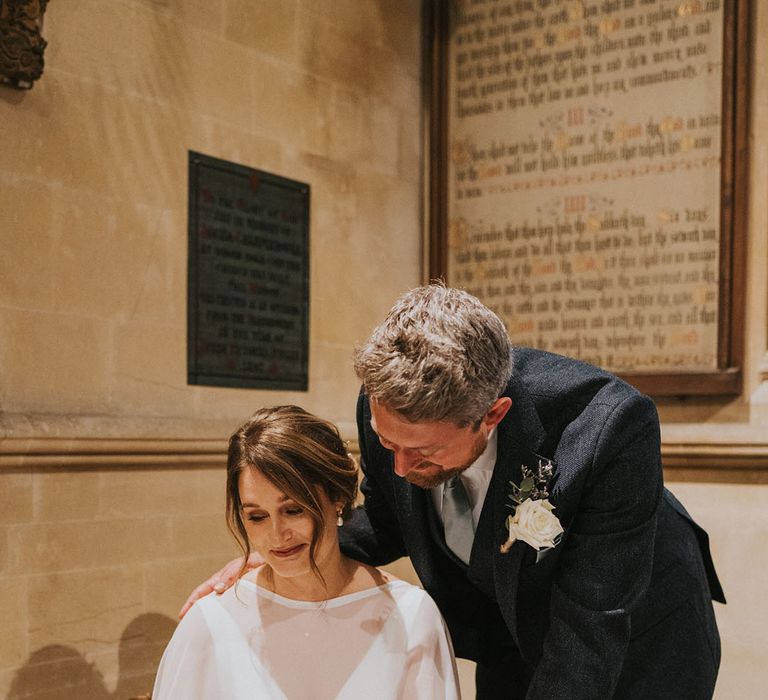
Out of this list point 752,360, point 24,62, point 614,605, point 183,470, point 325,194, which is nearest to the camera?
point 614,605

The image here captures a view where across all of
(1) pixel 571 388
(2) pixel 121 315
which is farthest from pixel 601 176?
(1) pixel 571 388

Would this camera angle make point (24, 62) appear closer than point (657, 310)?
Yes

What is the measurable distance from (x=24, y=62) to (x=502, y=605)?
214 cm

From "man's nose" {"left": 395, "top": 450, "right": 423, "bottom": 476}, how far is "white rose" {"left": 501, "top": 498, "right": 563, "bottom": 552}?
0.77 ft

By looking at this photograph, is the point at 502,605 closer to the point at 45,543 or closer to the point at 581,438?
the point at 581,438

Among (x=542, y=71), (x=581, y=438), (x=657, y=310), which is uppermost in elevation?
(x=542, y=71)

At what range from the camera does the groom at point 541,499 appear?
175 centimetres

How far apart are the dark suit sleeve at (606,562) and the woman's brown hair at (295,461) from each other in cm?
55

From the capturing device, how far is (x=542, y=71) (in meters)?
4.36

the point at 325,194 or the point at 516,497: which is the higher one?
the point at 325,194

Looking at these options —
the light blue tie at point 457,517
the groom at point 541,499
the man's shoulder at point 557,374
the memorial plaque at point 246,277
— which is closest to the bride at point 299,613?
the groom at point 541,499

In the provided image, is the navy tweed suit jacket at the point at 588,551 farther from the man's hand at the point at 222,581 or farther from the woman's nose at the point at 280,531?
the man's hand at the point at 222,581

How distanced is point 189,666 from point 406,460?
2.55 feet

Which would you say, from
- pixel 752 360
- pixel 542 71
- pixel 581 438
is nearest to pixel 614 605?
pixel 581 438
